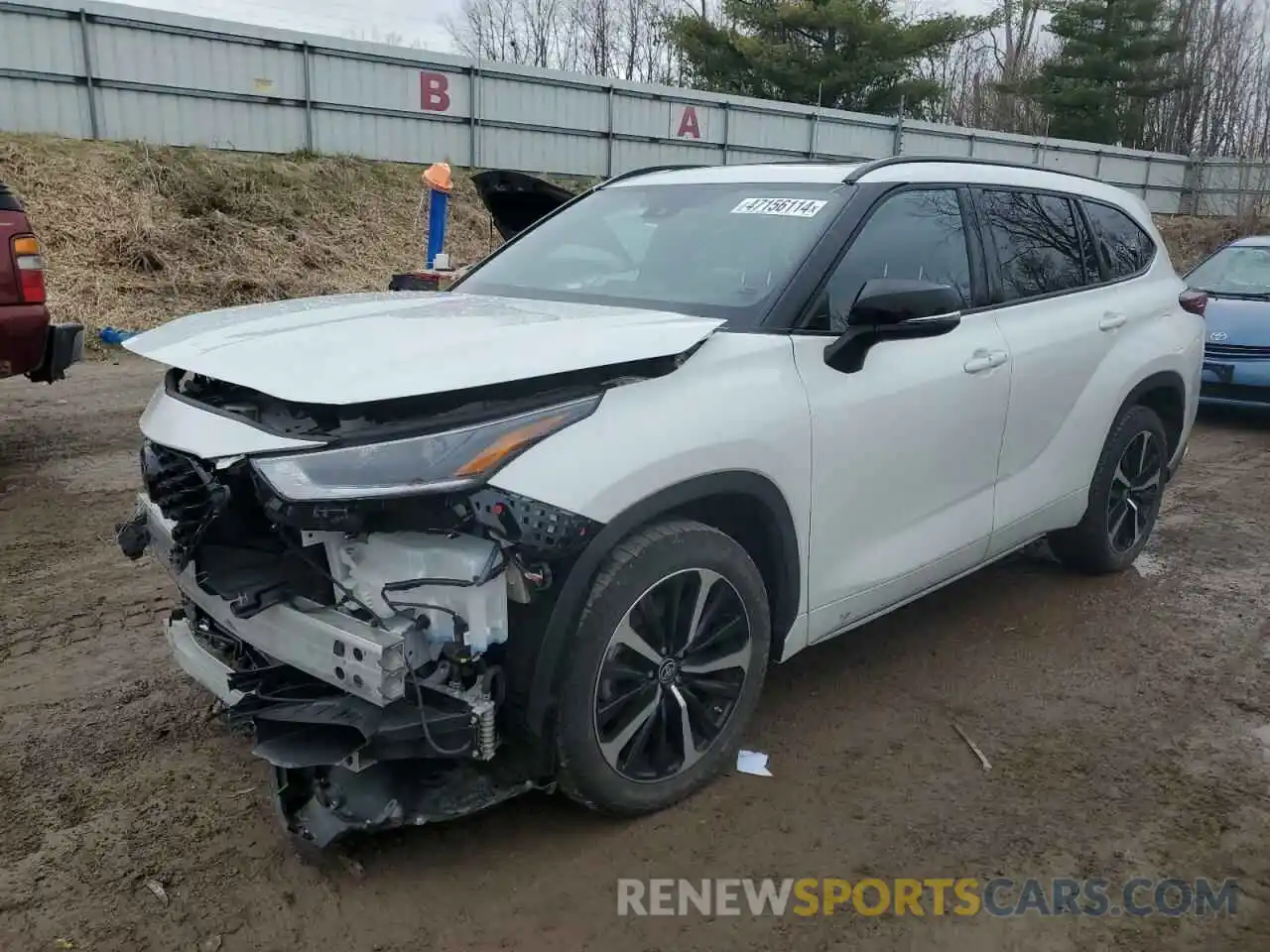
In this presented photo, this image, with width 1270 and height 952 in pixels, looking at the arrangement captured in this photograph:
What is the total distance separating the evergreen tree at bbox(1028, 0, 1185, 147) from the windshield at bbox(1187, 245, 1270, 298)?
29.0 m

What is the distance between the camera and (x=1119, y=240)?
4914mm

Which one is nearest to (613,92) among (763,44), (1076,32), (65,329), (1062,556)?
(763,44)

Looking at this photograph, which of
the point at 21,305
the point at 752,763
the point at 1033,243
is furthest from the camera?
the point at 21,305

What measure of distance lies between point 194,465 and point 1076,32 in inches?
1566

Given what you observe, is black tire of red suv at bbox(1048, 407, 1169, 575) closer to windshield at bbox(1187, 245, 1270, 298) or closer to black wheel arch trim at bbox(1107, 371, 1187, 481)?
black wheel arch trim at bbox(1107, 371, 1187, 481)

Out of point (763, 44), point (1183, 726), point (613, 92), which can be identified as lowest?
point (1183, 726)

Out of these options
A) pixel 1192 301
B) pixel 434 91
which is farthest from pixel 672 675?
pixel 434 91

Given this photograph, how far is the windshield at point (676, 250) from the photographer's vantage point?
3383mm

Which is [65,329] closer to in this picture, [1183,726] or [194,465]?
[194,465]

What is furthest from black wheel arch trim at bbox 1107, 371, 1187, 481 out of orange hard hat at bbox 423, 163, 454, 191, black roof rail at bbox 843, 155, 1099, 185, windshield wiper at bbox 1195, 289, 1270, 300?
orange hard hat at bbox 423, 163, 454, 191

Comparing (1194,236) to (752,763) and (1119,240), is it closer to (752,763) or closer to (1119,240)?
(1119,240)

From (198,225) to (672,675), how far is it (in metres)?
13.0

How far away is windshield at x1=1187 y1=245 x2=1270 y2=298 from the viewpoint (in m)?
9.43

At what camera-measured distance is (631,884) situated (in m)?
2.70
